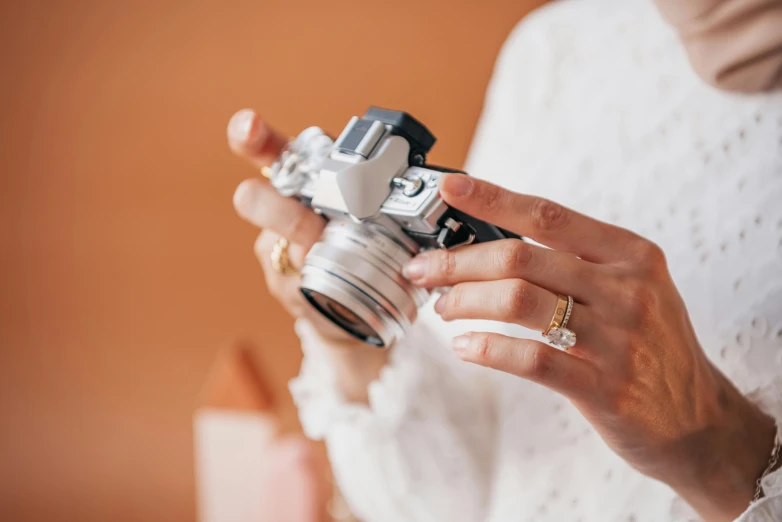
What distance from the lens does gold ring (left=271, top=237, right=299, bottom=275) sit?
0.57 meters

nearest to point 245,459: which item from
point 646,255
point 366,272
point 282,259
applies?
point 282,259

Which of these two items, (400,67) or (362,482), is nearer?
(362,482)

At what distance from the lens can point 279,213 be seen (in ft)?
1.71

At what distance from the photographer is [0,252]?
41.3 inches

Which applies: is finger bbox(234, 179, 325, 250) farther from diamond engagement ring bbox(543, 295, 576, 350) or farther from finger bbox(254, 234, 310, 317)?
diamond engagement ring bbox(543, 295, 576, 350)

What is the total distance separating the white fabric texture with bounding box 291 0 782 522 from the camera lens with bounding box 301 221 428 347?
0.18m

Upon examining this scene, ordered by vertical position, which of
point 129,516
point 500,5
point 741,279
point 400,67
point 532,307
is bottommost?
point 129,516

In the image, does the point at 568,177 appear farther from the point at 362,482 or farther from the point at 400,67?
the point at 400,67

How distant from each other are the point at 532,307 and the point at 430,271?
8cm

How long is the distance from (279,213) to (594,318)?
0.25 m

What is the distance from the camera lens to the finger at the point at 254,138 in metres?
0.54

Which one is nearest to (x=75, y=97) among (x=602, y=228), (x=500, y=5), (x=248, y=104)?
(x=248, y=104)

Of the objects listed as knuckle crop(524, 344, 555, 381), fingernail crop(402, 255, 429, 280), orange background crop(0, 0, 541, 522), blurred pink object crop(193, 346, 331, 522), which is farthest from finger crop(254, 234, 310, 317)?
blurred pink object crop(193, 346, 331, 522)

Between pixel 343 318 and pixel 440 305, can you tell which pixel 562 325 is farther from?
pixel 343 318
